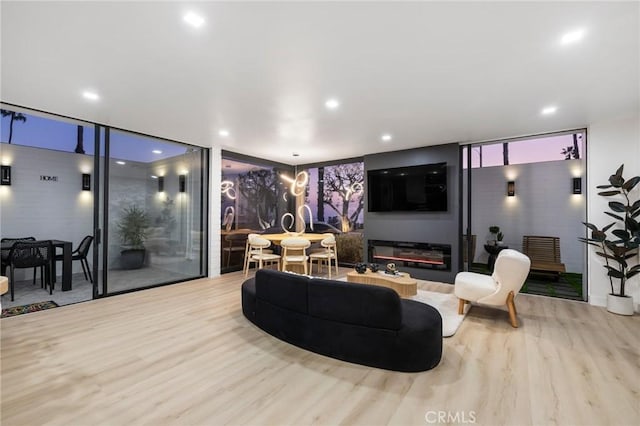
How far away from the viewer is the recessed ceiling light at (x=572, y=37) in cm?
210

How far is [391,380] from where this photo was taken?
2.13 m

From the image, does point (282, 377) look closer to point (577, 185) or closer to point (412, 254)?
point (412, 254)

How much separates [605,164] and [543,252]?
2329 millimetres

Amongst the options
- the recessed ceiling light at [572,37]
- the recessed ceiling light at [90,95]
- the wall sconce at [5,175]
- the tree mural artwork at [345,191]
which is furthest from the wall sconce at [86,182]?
the recessed ceiling light at [572,37]

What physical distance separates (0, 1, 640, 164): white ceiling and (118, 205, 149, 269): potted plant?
147 cm

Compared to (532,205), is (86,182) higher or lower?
higher

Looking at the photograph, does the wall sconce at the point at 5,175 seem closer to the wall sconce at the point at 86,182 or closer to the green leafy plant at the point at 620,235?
the wall sconce at the point at 86,182

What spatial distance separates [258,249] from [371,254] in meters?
2.44

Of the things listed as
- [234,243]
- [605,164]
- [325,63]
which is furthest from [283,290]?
[605,164]

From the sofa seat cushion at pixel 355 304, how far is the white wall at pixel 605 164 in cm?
383

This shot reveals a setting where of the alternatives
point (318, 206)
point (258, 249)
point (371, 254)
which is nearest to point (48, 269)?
point (258, 249)

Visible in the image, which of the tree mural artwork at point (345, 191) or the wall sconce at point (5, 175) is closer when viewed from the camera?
the wall sconce at point (5, 175)

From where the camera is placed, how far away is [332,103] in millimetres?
3422

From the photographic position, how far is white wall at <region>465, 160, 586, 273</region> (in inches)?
223
